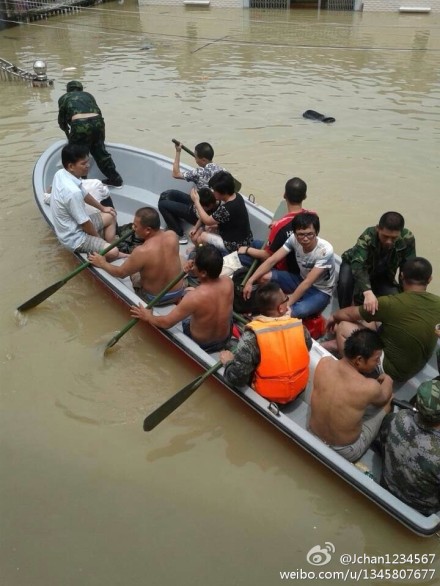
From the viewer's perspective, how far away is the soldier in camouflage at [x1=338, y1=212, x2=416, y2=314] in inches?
155

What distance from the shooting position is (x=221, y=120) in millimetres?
10094

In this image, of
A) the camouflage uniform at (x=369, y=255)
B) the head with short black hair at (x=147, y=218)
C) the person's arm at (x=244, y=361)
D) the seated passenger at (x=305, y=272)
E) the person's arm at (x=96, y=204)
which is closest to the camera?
the person's arm at (x=244, y=361)

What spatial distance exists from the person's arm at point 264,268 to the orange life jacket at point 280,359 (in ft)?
3.67

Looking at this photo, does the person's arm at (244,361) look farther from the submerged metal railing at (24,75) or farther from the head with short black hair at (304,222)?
the submerged metal railing at (24,75)

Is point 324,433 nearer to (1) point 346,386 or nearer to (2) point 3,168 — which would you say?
(1) point 346,386

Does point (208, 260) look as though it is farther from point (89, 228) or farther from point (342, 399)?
point (89, 228)

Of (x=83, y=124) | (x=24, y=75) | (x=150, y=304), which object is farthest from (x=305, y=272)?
(x=24, y=75)

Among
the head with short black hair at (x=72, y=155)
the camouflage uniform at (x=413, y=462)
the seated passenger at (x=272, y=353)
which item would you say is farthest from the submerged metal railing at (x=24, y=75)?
Answer: the camouflage uniform at (x=413, y=462)

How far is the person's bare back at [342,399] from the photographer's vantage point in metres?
2.89

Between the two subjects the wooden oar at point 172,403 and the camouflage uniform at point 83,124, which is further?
the camouflage uniform at point 83,124

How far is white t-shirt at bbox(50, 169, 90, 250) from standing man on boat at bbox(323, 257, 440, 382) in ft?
9.18

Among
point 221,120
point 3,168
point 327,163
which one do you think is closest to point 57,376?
point 3,168

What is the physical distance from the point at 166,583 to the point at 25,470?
1.29 meters

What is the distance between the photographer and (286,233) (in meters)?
4.43
